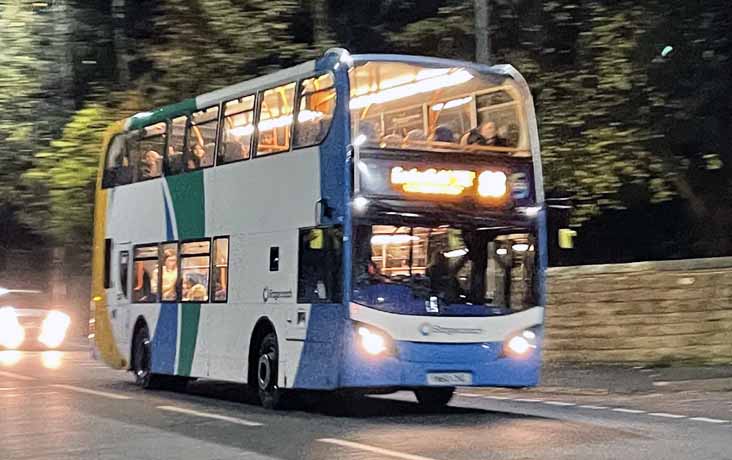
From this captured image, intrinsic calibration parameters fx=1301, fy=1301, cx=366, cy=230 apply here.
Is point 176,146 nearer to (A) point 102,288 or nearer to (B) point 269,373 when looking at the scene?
(A) point 102,288

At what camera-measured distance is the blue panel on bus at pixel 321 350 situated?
14.1 m

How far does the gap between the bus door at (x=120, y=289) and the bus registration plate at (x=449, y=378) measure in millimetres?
7035

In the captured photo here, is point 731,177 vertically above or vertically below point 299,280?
above

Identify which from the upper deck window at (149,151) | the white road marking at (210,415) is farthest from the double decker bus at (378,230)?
the upper deck window at (149,151)

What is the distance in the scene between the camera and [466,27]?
23.0 meters

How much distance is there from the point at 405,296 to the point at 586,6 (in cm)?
981

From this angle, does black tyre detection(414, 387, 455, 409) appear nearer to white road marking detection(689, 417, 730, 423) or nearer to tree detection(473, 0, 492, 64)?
white road marking detection(689, 417, 730, 423)

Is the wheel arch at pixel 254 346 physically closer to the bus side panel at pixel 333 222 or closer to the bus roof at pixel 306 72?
the bus side panel at pixel 333 222

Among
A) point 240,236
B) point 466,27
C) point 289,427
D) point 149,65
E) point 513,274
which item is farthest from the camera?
point 149,65

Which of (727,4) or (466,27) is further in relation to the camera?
(466,27)

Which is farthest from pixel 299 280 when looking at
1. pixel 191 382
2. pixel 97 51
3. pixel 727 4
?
pixel 97 51

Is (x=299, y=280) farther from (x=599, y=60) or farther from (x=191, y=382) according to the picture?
(x=599, y=60)

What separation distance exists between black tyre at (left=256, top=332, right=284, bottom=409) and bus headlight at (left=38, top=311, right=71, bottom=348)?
14.2 metres

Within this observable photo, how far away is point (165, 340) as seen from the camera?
1847cm
